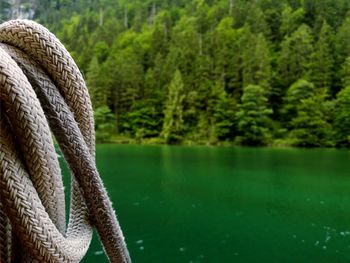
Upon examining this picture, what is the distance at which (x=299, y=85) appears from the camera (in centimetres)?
5100

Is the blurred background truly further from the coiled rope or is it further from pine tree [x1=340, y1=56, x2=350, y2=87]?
the coiled rope

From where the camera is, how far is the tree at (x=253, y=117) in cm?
4809

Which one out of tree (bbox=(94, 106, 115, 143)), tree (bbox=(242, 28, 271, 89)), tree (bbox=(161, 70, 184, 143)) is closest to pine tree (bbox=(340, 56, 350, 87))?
tree (bbox=(242, 28, 271, 89))

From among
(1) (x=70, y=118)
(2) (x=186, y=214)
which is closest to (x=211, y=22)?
(2) (x=186, y=214)

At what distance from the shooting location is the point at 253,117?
49.4 meters

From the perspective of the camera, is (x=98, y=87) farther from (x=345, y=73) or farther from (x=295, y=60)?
(x=345, y=73)

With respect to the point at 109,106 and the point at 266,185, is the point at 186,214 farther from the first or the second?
the point at 109,106

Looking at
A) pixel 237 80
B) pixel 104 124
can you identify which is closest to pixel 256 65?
pixel 237 80

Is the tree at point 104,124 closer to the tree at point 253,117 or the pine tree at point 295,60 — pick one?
the tree at point 253,117

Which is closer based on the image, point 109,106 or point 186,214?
point 186,214

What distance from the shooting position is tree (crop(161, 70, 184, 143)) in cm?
5151

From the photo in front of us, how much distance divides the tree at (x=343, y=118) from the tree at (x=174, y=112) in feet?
63.5

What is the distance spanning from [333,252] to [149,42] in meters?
69.9

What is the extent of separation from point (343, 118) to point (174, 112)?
2144cm
